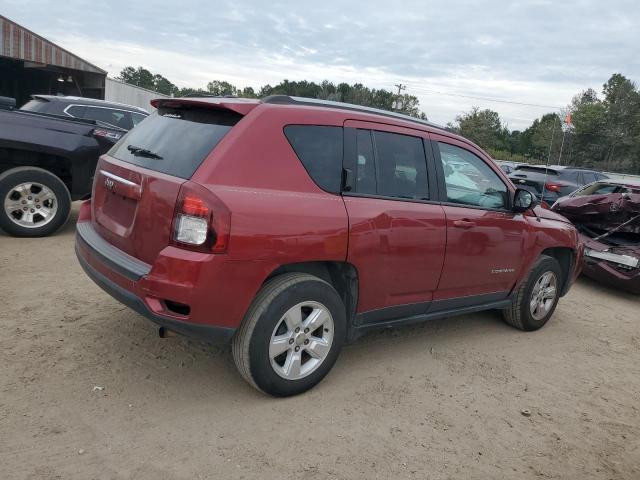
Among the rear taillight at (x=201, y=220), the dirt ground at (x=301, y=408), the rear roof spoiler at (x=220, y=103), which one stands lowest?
the dirt ground at (x=301, y=408)

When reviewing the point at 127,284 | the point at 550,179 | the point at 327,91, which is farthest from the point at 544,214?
the point at 327,91

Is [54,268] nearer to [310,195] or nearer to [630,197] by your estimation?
[310,195]

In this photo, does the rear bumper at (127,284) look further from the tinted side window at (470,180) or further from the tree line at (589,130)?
the tree line at (589,130)

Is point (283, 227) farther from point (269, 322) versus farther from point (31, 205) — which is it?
point (31, 205)

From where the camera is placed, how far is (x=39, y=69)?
86.0 ft

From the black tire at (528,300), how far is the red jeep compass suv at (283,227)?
883 mm

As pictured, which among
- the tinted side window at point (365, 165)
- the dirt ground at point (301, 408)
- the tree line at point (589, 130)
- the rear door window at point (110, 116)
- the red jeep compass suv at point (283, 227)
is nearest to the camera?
the dirt ground at point (301, 408)

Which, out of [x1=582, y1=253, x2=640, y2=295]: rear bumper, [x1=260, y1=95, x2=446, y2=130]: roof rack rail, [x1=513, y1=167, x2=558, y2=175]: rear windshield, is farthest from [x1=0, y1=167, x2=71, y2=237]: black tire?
[x1=513, y1=167, x2=558, y2=175]: rear windshield

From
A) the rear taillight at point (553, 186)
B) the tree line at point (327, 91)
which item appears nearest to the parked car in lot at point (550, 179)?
the rear taillight at point (553, 186)

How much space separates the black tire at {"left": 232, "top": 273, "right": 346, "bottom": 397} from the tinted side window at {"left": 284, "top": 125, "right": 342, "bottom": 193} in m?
0.61

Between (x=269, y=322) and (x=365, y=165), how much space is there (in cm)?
123

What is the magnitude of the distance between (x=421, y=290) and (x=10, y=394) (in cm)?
271

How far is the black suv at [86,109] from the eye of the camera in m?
7.96

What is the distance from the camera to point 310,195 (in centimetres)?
311
